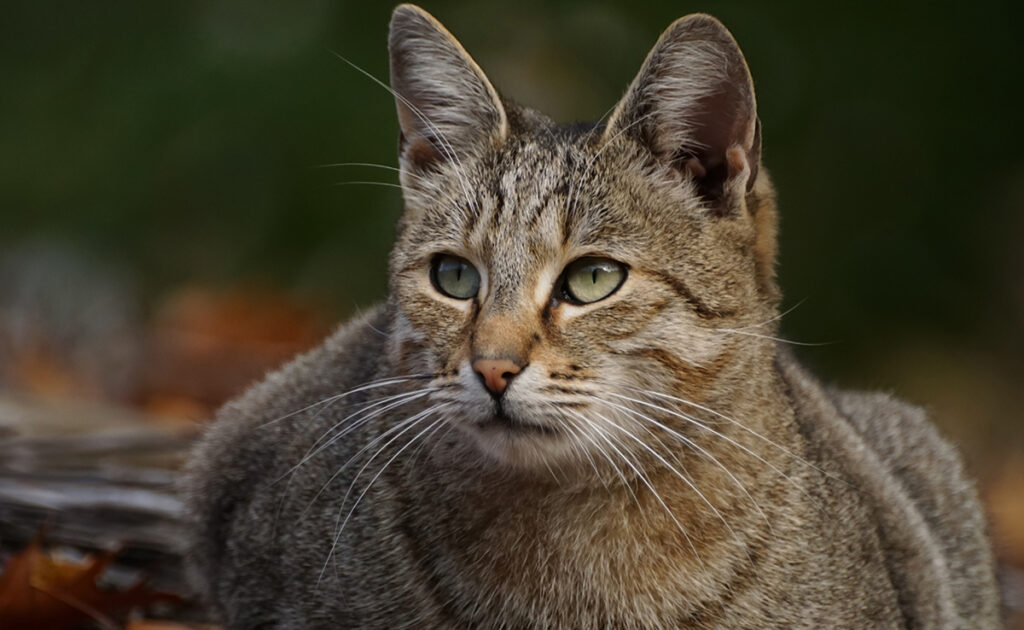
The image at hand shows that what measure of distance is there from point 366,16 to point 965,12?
3486 millimetres

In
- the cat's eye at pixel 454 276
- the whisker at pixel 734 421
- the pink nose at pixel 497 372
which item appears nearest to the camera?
the pink nose at pixel 497 372

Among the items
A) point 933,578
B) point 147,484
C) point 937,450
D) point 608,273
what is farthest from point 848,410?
point 147,484

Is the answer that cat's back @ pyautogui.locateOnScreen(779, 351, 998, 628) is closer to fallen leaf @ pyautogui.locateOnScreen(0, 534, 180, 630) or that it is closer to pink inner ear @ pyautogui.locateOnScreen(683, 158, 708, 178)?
pink inner ear @ pyautogui.locateOnScreen(683, 158, 708, 178)

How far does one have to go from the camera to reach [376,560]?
3207 mm

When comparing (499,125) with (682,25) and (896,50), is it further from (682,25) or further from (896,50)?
(896,50)

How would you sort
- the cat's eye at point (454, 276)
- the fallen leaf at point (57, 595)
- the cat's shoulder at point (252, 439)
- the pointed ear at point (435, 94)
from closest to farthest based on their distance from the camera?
the cat's eye at point (454, 276) → the pointed ear at point (435, 94) → the fallen leaf at point (57, 595) → the cat's shoulder at point (252, 439)

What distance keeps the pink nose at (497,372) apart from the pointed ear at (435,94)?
817 millimetres

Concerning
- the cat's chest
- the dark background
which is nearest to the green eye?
the cat's chest

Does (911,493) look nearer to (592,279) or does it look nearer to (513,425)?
(592,279)

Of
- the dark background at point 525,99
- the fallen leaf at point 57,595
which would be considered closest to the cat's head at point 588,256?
the fallen leaf at point 57,595

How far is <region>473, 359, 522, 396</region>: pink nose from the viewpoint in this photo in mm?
2703

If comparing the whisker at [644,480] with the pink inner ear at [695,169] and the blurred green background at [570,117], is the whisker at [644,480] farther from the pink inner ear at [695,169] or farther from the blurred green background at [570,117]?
the blurred green background at [570,117]

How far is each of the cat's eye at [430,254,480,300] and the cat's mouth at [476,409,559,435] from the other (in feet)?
1.29

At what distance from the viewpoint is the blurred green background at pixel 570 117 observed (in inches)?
293
